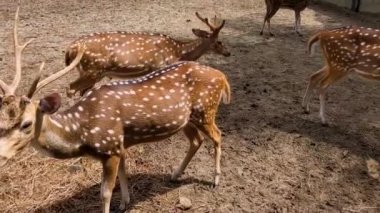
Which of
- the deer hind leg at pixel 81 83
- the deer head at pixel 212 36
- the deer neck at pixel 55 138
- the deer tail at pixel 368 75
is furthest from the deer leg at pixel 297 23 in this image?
the deer neck at pixel 55 138

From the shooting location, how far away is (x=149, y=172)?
495 cm

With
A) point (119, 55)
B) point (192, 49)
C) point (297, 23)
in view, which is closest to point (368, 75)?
point (192, 49)

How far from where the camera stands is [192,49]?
638cm

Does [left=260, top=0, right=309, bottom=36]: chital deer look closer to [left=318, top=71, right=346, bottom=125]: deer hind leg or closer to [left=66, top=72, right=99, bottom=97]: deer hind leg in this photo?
[left=318, top=71, right=346, bottom=125]: deer hind leg

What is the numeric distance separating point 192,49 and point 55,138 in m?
3.11

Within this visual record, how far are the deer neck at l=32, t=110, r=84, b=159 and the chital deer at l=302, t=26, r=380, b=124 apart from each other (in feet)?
10.9

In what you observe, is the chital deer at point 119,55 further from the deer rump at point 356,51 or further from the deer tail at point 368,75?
the deer tail at point 368,75

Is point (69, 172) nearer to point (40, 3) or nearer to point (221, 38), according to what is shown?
point (221, 38)

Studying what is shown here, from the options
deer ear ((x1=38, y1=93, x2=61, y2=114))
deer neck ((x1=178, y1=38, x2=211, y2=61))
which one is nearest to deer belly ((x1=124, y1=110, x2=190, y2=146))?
deer ear ((x1=38, y1=93, x2=61, y2=114))

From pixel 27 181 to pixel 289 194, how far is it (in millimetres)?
2573

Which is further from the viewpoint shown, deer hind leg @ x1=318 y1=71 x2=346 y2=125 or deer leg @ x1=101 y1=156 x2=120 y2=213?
deer hind leg @ x1=318 y1=71 x2=346 y2=125

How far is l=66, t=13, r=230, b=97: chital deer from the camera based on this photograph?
5660mm

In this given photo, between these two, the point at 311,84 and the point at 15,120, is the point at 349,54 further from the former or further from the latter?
the point at 15,120

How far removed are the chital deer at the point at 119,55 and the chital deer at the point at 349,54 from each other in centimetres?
191
